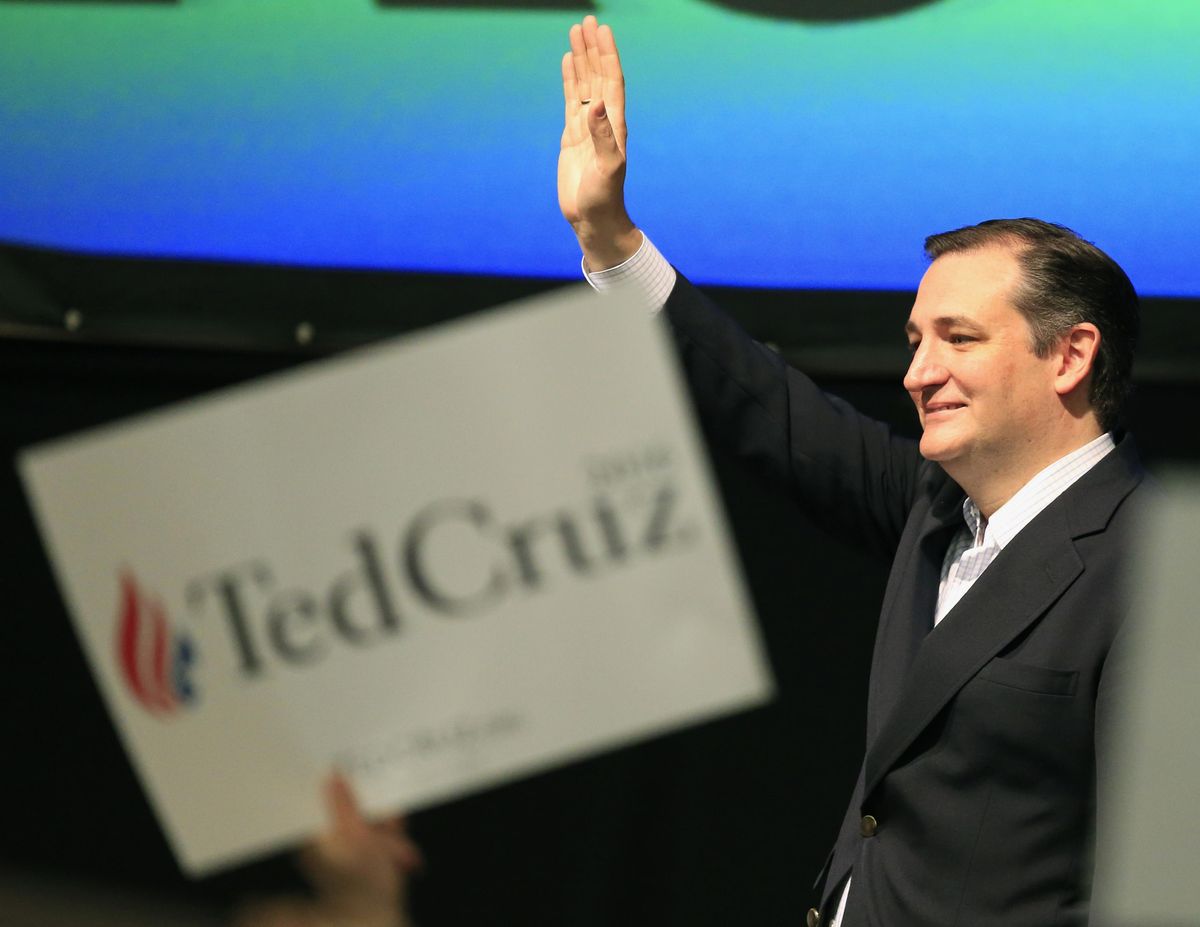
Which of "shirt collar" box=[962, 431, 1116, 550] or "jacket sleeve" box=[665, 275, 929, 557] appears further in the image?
"jacket sleeve" box=[665, 275, 929, 557]

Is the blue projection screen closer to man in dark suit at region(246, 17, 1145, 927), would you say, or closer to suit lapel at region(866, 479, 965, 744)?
man in dark suit at region(246, 17, 1145, 927)

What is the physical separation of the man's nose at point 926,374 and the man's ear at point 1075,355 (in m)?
0.12

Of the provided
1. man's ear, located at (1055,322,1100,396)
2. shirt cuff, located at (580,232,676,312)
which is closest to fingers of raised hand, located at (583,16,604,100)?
shirt cuff, located at (580,232,676,312)

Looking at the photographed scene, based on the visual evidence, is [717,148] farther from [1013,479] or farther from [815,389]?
[1013,479]

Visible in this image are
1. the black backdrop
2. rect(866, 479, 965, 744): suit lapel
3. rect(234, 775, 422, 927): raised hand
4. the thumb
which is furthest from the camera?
the black backdrop

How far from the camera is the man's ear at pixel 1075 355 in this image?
1.51 m

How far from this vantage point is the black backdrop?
221cm

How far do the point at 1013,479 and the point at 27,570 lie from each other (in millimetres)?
1679

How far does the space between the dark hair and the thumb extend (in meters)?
0.39

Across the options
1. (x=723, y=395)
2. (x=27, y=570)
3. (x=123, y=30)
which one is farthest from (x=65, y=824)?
(x=723, y=395)

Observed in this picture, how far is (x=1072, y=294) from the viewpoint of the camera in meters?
1.54

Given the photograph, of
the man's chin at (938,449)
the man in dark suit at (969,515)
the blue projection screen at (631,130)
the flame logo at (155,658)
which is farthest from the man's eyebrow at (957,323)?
the flame logo at (155,658)

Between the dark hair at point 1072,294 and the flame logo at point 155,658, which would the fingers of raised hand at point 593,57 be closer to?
the dark hair at point 1072,294

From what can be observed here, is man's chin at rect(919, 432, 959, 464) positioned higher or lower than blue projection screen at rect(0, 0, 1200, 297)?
lower
